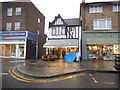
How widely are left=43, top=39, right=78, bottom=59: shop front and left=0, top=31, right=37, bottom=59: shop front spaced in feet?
13.3

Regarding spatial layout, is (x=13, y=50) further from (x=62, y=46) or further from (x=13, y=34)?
(x=62, y=46)

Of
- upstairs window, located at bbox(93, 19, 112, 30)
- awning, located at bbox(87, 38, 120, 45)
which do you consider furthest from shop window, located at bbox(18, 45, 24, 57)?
upstairs window, located at bbox(93, 19, 112, 30)

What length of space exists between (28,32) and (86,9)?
11.6 m

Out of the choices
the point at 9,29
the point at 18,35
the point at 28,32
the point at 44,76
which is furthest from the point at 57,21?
the point at 44,76

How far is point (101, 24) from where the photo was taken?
19.6 m

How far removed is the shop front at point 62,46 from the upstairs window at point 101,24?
4268 millimetres

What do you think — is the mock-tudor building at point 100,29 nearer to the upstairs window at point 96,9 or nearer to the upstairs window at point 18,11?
the upstairs window at point 96,9

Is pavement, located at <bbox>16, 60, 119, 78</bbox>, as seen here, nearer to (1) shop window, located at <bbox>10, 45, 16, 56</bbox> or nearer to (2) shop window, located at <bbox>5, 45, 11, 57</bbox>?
(1) shop window, located at <bbox>10, 45, 16, 56</bbox>

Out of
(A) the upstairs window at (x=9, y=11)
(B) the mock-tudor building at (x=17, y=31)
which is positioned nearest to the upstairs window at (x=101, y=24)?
(B) the mock-tudor building at (x=17, y=31)

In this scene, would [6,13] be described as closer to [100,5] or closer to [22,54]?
[22,54]

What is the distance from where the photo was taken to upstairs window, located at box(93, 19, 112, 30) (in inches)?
760

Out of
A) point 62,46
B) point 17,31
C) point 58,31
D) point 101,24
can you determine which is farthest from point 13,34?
point 101,24

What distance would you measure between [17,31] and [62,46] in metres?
9.42

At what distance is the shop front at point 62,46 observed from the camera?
19.5 metres
